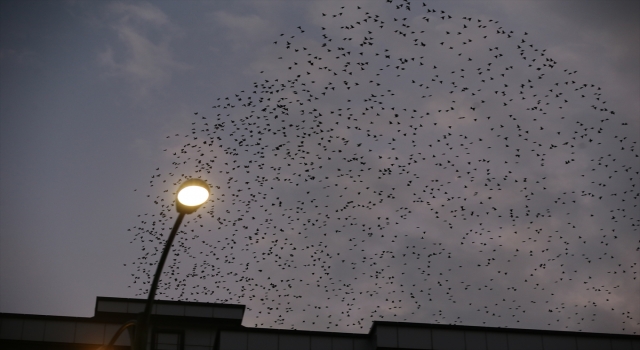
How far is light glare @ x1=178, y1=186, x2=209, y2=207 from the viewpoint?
31.3ft

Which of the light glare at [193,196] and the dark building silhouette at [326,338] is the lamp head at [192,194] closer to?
the light glare at [193,196]

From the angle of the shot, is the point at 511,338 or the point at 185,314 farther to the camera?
the point at 185,314

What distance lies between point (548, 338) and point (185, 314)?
13.9 metres

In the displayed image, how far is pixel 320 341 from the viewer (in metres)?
24.3

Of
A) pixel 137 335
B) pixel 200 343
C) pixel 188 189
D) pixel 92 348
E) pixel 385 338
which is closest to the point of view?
pixel 188 189

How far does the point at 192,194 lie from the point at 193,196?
32mm

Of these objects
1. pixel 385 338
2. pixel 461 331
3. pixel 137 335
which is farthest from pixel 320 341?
pixel 137 335

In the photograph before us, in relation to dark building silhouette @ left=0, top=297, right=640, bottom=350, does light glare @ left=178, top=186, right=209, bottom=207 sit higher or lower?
lower

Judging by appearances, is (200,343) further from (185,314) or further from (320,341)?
(320,341)

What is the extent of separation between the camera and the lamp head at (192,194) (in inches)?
375

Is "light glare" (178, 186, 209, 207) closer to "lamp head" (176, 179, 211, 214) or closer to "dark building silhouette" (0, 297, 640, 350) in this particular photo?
"lamp head" (176, 179, 211, 214)

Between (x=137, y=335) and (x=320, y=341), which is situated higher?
(x=320, y=341)

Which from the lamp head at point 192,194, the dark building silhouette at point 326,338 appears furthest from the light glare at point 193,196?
the dark building silhouette at point 326,338

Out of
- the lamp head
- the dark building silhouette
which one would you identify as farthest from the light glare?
the dark building silhouette
